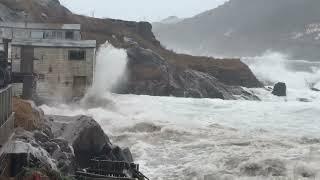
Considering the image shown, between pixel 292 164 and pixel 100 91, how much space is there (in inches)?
918

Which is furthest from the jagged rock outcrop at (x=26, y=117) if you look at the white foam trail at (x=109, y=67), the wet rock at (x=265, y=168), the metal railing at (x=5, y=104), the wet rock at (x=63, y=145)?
the white foam trail at (x=109, y=67)

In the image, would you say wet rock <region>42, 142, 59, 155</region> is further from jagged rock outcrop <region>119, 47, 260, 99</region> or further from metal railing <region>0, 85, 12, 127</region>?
jagged rock outcrop <region>119, 47, 260, 99</region>

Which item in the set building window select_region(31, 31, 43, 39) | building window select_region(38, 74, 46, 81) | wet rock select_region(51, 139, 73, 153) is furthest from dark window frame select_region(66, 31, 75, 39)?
wet rock select_region(51, 139, 73, 153)

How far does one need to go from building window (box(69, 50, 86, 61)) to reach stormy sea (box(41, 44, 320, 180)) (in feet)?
7.56

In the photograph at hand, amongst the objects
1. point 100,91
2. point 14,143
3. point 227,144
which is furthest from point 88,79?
point 14,143

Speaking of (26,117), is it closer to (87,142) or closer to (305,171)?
(87,142)

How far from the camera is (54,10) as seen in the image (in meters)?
65.9

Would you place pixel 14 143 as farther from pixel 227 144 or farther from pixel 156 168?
pixel 227 144

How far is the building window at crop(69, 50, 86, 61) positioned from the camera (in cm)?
3584

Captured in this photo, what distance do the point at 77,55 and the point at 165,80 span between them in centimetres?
1596

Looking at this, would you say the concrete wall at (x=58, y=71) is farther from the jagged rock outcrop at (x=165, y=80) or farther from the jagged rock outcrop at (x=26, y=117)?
the jagged rock outcrop at (x=26, y=117)

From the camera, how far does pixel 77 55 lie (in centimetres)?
3594

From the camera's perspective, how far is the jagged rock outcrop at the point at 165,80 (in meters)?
49.0

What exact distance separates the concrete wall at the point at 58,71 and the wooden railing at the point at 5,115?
21782 mm
